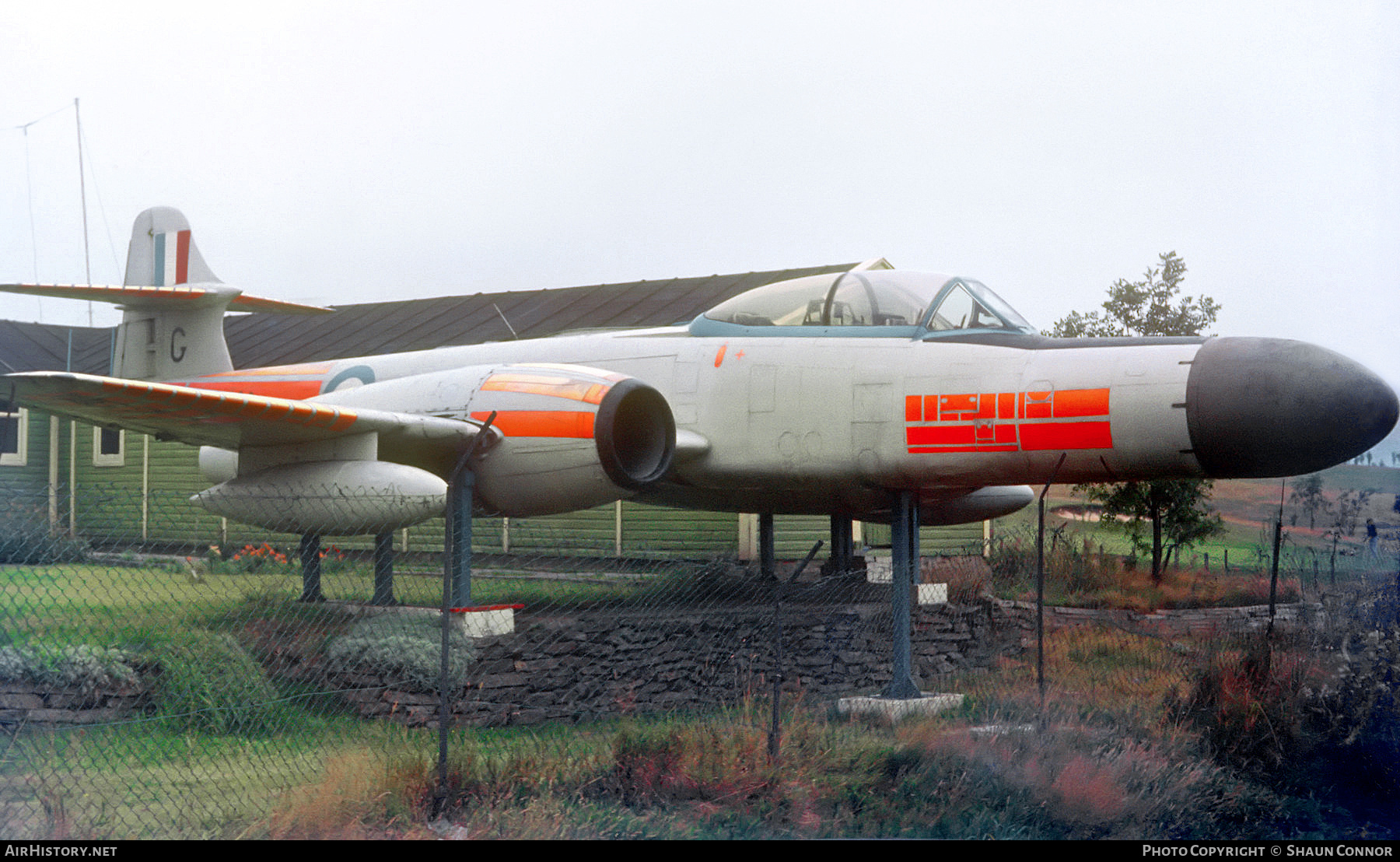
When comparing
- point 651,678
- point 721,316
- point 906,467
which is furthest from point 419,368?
point 906,467

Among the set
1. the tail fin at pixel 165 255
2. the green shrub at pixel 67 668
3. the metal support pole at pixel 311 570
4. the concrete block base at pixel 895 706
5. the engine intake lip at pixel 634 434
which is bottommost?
the concrete block base at pixel 895 706

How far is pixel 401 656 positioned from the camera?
8125 millimetres

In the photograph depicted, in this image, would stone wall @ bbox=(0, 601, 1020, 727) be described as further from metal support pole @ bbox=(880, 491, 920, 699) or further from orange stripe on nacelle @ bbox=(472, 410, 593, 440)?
orange stripe on nacelle @ bbox=(472, 410, 593, 440)

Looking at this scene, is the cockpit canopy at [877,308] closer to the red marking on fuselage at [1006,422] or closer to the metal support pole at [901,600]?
the red marking on fuselage at [1006,422]

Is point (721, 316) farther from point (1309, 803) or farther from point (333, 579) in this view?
point (333, 579)

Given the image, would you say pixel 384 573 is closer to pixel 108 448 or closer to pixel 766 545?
pixel 766 545

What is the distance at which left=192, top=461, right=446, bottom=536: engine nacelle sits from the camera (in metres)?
7.75

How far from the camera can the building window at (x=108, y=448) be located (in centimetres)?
2262

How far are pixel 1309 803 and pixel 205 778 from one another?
672cm

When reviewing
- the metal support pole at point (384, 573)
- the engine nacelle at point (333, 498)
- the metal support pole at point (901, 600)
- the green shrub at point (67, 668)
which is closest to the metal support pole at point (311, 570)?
the metal support pole at point (384, 573)

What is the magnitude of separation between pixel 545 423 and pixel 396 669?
2.08 meters

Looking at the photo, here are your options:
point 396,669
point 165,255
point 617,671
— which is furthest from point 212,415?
point 165,255

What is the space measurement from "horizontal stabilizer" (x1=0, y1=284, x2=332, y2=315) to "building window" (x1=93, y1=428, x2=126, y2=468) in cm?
1127

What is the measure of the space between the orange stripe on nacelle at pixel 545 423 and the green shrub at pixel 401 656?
1.55 meters
